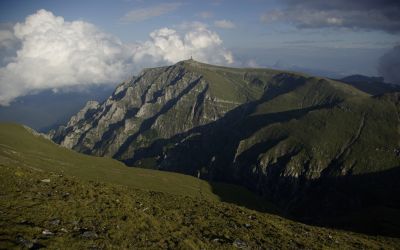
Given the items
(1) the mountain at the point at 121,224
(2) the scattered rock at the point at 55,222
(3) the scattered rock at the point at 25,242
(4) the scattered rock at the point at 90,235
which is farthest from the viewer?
(2) the scattered rock at the point at 55,222

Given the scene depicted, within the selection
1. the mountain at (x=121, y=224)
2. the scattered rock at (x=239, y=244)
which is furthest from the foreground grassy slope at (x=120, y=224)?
the scattered rock at (x=239, y=244)

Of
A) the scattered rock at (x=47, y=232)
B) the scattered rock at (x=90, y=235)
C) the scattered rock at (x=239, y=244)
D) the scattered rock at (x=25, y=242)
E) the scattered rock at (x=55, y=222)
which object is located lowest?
the scattered rock at (x=239, y=244)

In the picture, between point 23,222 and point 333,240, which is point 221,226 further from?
point 23,222

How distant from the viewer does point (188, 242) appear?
1345 inches

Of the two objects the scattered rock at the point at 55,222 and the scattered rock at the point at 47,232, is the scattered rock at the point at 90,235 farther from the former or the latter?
the scattered rock at the point at 55,222

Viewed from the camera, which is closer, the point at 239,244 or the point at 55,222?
the point at 55,222

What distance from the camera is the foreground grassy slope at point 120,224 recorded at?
31047 mm

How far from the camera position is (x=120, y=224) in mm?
36281

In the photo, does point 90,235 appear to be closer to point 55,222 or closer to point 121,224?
point 55,222

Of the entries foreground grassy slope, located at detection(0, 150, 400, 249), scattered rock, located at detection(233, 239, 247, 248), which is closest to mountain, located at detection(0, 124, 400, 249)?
foreground grassy slope, located at detection(0, 150, 400, 249)

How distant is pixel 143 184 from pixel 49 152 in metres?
64.9

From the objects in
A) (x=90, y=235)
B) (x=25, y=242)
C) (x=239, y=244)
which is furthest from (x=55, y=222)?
(x=239, y=244)

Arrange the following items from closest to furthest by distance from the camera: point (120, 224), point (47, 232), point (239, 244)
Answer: point (47, 232)
point (239, 244)
point (120, 224)

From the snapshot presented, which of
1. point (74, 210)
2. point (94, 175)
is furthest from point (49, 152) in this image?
point (74, 210)
